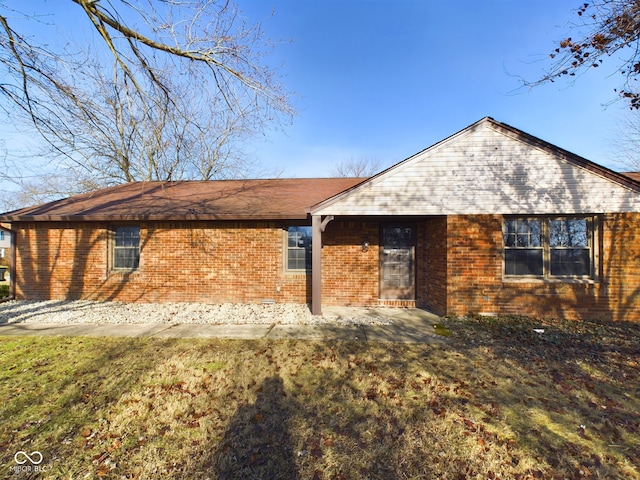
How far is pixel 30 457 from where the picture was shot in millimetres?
2854

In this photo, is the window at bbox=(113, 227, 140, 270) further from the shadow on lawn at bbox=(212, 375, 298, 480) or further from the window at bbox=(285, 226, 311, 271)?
the shadow on lawn at bbox=(212, 375, 298, 480)

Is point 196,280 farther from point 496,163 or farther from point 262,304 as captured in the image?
point 496,163

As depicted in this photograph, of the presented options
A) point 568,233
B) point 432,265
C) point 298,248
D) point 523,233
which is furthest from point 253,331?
point 568,233

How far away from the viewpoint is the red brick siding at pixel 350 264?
914 centimetres

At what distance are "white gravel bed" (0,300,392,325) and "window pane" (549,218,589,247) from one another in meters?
4.84

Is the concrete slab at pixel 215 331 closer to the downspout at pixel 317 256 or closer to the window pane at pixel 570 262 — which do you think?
the downspout at pixel 317 256

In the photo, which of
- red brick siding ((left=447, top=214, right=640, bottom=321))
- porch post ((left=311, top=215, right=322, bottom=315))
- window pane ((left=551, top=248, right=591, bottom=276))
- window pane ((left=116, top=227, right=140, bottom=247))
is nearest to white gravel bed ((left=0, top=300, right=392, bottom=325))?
porch post ((left=311, top=215, right=322, bottom=315))

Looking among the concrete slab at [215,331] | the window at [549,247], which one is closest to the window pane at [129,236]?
the concrete slab at [215,331]

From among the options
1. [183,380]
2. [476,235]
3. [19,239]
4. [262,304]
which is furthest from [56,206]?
[476,235]

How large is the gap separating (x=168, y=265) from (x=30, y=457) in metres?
7.21

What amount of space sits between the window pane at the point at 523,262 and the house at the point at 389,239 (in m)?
0.03

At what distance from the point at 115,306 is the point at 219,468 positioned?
819cm

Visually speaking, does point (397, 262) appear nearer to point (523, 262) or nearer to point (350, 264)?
point (350, 264)

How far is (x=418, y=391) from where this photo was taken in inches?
158
